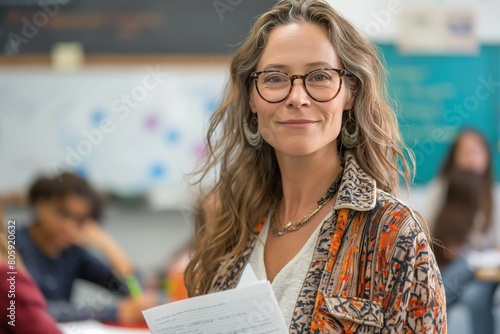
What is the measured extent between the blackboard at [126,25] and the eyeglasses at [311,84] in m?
3.11

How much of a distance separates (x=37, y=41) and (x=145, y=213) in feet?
4.00

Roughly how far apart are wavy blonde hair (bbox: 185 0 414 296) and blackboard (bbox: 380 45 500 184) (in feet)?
9.99

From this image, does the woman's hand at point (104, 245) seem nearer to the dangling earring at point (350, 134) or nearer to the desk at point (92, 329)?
the desk at point (92, 329)

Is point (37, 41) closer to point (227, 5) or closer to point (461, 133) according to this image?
point (227, 5)

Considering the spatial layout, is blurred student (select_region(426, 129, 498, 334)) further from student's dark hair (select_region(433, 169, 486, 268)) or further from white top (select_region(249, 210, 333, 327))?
white top (select_region(249, 210, 333, 327))

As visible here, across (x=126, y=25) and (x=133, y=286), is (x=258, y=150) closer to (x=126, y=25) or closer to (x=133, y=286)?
(x=133, y=286)

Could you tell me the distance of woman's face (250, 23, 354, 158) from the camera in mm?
1563

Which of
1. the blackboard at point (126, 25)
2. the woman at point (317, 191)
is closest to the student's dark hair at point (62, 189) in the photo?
the blackboard at point (126, 25)

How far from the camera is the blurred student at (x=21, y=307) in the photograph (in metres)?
2.28

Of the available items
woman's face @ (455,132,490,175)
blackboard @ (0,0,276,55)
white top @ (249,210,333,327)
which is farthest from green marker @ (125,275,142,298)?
white top @ (249,210,333,327)

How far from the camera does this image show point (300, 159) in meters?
1.65

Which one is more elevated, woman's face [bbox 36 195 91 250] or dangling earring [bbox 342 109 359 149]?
dangling earring [bbox 342 109 359 149]

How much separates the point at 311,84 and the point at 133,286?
274 cm

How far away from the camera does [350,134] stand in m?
1.67
